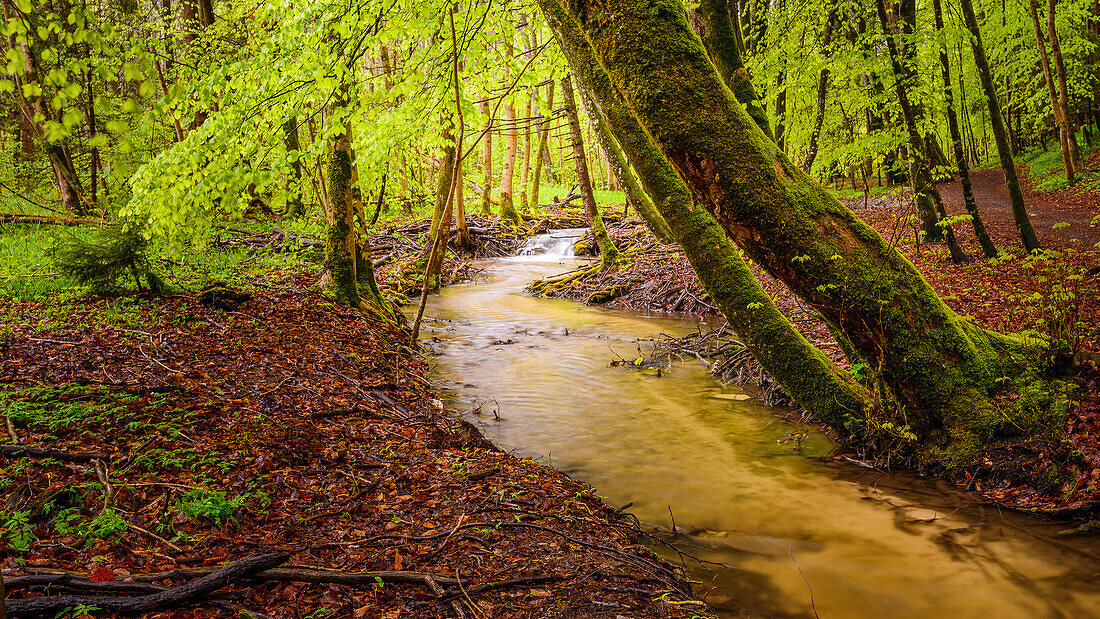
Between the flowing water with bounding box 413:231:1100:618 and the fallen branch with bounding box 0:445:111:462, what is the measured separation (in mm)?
3239

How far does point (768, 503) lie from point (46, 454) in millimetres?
4709

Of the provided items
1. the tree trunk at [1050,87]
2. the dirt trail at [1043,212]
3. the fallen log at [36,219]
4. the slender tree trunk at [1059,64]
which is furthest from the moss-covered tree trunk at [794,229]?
the slender tree trunk at [1059,64]

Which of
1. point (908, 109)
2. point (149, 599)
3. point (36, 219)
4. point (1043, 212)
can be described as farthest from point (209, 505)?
point (1043, 212)

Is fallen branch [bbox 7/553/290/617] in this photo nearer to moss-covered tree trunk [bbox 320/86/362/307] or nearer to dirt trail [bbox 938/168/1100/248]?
moss-covered tree trunk [bbox 320/86/362/307]

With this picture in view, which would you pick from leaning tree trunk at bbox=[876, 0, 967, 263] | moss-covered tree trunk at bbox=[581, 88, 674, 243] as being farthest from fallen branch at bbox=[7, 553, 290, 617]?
leaning tree trunk at bbox=[876, 0, 967, 263]

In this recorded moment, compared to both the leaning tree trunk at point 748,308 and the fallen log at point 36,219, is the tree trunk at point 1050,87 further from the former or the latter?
the fallen log at point 36,219

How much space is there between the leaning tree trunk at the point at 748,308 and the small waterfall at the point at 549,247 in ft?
46.5

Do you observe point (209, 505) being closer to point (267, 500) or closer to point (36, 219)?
point (267, 500)

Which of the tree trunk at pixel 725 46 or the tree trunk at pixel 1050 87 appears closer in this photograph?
the tree trunk at pixel 725 46

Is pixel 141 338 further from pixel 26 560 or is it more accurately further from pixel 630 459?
pixel 630 459

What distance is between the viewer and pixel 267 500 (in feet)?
10.8

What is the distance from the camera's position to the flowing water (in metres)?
3.30

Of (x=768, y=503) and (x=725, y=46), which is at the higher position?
(x=725, y=46)

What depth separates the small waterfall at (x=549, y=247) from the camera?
64.6 ft
